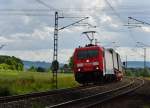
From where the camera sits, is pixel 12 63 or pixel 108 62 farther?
pixel 12 63

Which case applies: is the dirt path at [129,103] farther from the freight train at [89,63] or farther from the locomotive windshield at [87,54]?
the locomotive windshield at [87,54]

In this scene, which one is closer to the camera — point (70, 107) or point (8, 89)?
point (70, 107)

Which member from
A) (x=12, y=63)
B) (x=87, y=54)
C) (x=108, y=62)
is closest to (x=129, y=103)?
(x=87, y=54)

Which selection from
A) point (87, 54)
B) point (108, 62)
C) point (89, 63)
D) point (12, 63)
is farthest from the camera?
point (12, 63)

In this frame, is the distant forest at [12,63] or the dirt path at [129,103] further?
the distant forest at [12,63]

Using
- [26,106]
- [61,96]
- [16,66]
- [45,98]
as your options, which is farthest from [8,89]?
[16,66]

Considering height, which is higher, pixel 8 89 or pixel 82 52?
pixel 82 52

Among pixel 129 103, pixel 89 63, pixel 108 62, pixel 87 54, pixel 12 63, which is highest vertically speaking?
pixel 12 63

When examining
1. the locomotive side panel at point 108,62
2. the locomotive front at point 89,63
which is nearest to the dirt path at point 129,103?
the locomotive front at point 89,63

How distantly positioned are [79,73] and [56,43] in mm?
3160

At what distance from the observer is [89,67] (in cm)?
4300

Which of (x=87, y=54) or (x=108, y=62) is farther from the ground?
(x=87, y=54)

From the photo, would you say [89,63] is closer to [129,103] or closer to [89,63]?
[89,63]

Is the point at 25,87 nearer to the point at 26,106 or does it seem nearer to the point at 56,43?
the point at 56,43
